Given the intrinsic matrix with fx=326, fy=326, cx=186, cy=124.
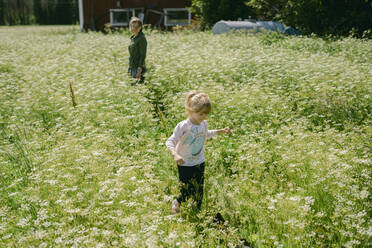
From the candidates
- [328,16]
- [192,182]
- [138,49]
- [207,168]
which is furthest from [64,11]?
[192,182]

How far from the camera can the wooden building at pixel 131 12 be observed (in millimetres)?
24797

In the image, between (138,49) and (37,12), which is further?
(37,12)

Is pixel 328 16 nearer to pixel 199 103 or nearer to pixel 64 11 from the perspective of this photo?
pixel 199 103

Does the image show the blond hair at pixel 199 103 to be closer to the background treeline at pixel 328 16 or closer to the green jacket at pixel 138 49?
the green jacket at pixel 138 49

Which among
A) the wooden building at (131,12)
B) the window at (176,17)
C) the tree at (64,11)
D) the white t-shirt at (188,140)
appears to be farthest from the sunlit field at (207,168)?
the tree at (64,11)

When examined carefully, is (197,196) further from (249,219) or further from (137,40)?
(137,40)

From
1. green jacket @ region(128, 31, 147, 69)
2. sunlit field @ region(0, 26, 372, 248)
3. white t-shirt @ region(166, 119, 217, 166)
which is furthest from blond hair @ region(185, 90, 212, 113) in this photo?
green jacket @ region(128, 31, 147, 69)

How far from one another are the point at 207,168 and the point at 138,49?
4.54 m

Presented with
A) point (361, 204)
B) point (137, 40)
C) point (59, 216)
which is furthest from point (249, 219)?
point (137, 40)

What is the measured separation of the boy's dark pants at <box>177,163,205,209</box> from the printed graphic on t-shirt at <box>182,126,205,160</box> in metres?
0.16

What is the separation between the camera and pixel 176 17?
83.8ft

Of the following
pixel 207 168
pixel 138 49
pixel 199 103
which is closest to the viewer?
pixel 199 103

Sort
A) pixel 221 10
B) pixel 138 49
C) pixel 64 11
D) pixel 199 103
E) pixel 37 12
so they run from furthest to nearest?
pixel 64 11 → pixel 37 12 → pixel 221 10 → pixel 138 49 → pixel 199 103

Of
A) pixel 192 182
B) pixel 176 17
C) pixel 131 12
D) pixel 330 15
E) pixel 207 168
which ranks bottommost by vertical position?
pixel 207 168
